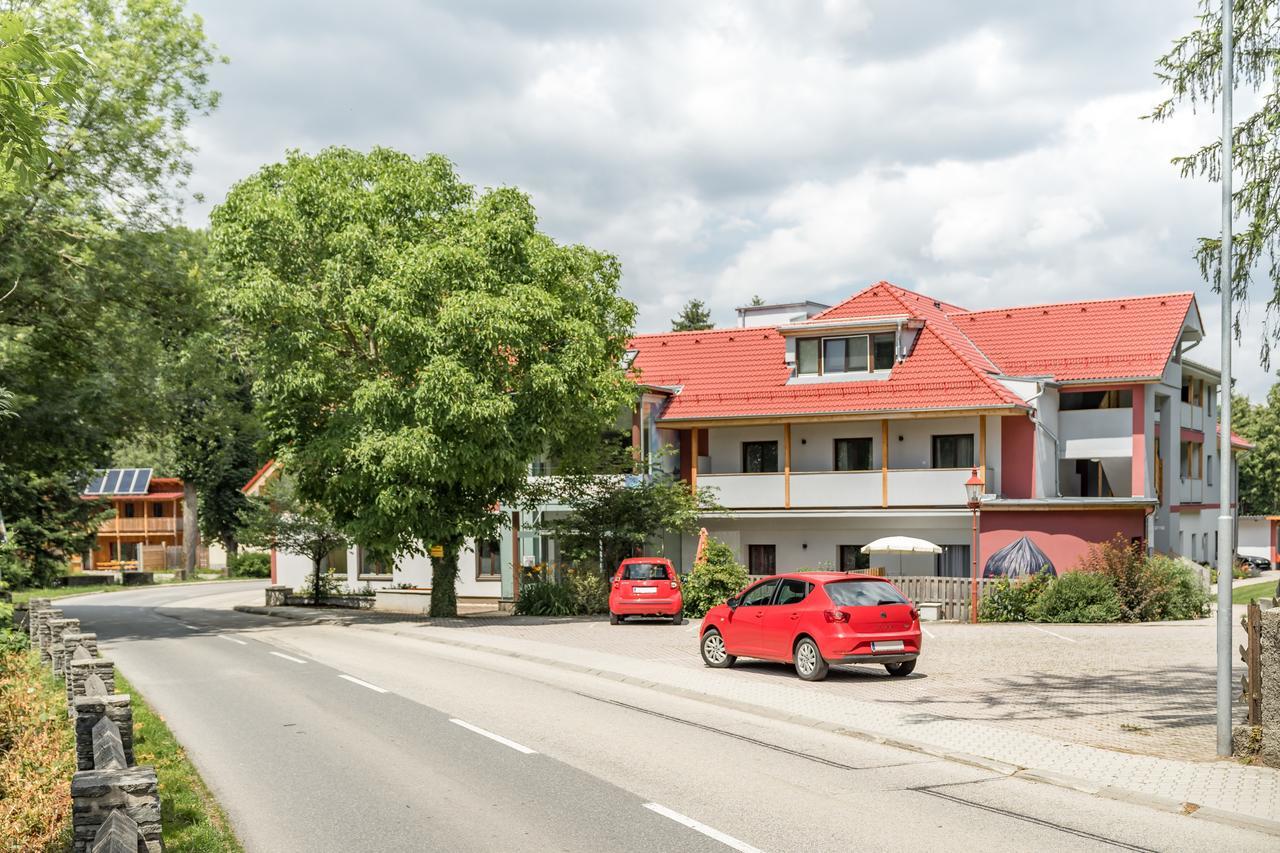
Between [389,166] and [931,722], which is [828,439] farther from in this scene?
[931,722]

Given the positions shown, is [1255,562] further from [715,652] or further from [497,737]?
[497,737]

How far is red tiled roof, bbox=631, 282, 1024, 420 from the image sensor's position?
3541cm

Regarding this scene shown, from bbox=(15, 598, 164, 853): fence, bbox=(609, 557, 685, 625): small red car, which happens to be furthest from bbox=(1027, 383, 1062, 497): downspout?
bbox=(15, 598, 164, 853): fence

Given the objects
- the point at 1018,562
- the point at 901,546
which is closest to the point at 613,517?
the point at 901,546

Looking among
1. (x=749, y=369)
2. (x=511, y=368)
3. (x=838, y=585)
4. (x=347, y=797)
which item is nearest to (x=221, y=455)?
(x=749, y=369)

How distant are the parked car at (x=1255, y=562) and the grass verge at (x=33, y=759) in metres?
56.9

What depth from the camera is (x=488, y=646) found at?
946 inches

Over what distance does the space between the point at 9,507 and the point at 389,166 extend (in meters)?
21.1

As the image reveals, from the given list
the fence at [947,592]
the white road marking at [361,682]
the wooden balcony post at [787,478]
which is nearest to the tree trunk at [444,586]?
the wooden balcony post at [787,478]

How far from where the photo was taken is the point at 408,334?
90.2 ft

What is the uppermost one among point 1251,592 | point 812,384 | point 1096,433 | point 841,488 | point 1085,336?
point 1085,336

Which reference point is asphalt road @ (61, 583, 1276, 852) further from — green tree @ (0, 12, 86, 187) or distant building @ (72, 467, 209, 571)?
distant building @ (72, 467, 209, 571)

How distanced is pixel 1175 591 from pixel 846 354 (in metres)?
12.7

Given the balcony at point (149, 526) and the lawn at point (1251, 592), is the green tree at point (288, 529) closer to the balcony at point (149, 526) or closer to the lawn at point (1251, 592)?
the lawn at point (1251, 592)
